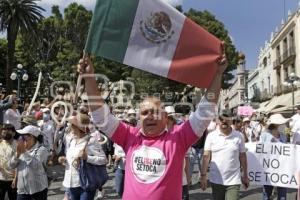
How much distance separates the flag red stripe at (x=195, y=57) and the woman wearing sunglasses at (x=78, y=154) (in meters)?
2.03

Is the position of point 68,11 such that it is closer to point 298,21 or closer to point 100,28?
point 298,21

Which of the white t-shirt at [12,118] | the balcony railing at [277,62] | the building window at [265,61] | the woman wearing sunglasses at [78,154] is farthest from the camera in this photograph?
the building window at [265,61]

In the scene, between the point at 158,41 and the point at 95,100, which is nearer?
the point at 95,100

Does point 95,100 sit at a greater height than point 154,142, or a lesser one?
greater

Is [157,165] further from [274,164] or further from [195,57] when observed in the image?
[274,164]

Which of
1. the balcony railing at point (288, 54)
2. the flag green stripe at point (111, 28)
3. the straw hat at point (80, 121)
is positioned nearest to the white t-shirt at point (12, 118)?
the straw hat at point (80, 121)

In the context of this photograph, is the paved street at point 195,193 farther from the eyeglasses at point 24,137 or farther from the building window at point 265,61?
the building window at point 265,61

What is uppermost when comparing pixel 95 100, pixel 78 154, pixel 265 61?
pixel 265 61

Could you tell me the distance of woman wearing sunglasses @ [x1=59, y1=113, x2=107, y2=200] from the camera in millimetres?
5746

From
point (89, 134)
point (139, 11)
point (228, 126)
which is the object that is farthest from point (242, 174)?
point (139, 11)

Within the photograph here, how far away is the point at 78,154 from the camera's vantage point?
18.9 feet

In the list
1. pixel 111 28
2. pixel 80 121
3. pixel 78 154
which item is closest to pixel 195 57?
pixel 111 28

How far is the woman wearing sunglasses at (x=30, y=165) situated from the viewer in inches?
223

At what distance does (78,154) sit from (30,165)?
580 millimetres
